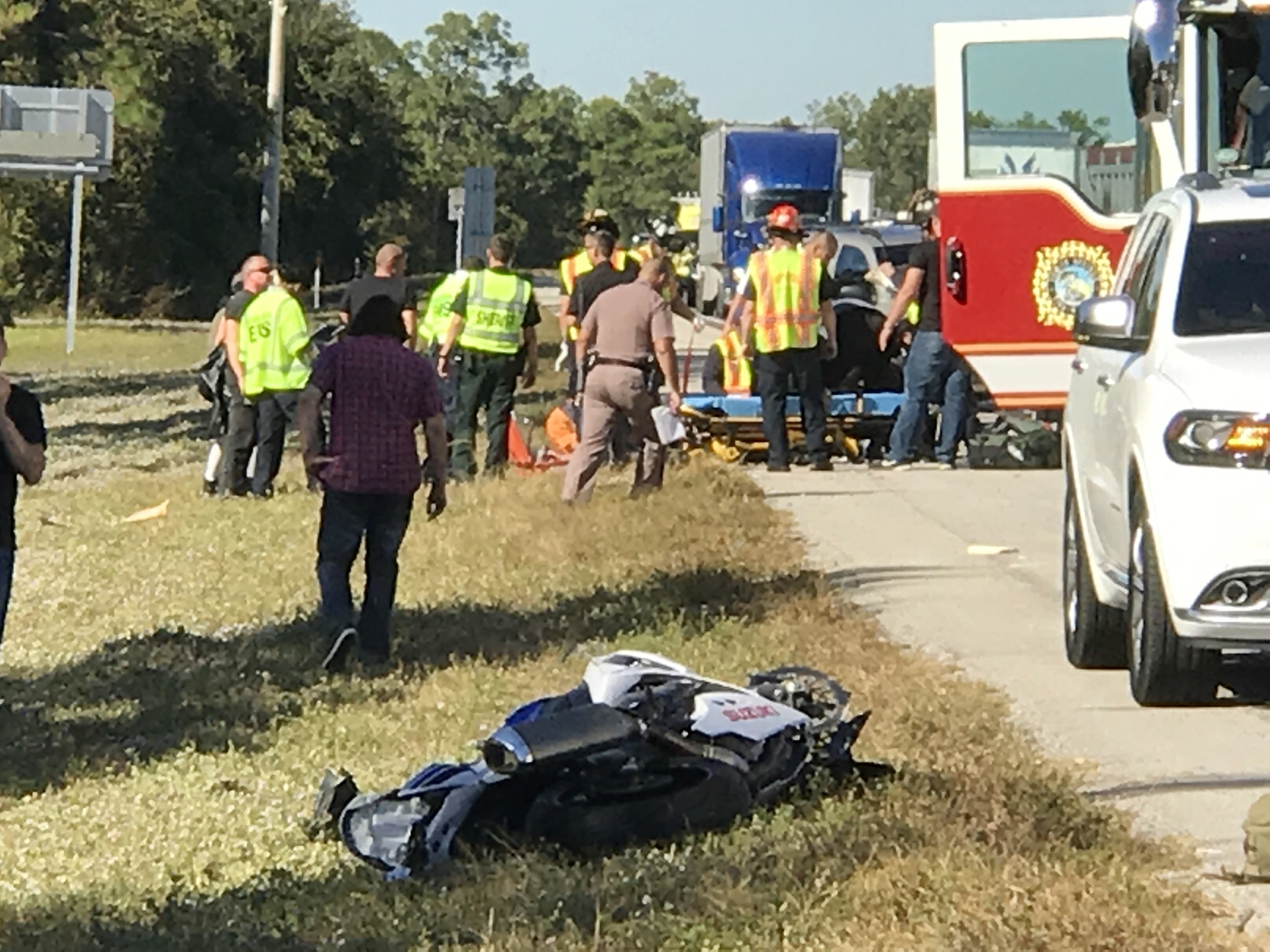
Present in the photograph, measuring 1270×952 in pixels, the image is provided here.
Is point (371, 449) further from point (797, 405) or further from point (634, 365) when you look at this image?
point (797, 405)

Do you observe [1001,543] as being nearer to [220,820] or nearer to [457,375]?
[457,375]

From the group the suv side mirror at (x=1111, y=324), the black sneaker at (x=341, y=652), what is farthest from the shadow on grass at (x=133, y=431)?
the suv side mirror at (x=1111, y=324)

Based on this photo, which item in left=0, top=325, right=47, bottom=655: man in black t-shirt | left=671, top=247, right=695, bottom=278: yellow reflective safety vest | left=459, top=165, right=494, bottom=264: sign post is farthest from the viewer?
left=671, top=247, right=695, bottom=278: yellow reflective safety vest

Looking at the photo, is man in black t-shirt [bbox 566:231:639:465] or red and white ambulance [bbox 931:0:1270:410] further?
man in black t-shirt [bbox 566:231:639:465]

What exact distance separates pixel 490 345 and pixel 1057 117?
4.89 metres

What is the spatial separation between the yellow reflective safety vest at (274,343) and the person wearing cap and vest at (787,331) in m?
3.27

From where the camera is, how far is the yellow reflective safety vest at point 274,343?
58.3 ft

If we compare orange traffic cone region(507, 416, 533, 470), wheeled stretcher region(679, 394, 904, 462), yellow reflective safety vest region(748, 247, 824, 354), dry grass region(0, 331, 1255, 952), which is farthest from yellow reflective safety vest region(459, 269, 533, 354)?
wheeled stretcher region(679, 394, 904, 462)

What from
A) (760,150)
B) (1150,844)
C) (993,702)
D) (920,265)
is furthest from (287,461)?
(760,150)

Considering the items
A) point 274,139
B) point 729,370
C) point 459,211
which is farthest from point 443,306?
point 274,139

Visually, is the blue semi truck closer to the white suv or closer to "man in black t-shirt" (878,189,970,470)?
"man in black t-shirt" (878,189,970,470)

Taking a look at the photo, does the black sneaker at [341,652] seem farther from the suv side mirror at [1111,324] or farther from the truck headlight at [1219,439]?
the truck headlight at [1219,439]

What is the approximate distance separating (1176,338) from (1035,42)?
19.8 feet

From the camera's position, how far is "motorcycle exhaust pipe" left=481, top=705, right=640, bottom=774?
694 cm
